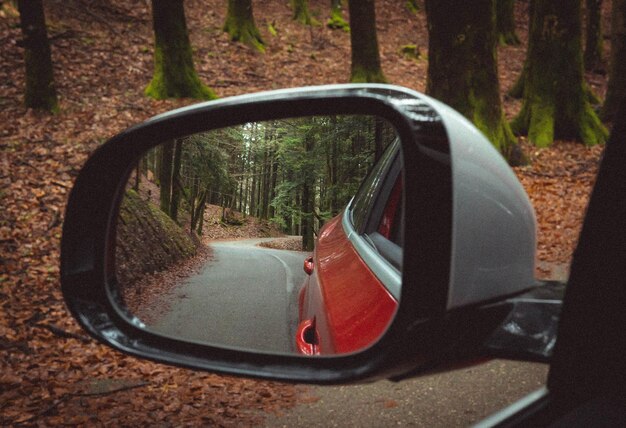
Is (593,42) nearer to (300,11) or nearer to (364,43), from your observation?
(364,43)

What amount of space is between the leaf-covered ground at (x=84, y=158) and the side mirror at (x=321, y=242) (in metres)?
0.29

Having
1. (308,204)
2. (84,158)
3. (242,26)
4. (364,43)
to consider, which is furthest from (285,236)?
(242,26)

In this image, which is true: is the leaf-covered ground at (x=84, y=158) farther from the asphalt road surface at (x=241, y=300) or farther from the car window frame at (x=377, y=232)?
the asphalt road surface at (x=241, y=300)

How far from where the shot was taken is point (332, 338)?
4.97 ft

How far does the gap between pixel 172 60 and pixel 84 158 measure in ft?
14.1

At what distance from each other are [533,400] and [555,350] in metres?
0.10

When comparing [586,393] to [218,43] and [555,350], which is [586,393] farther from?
[218,43]

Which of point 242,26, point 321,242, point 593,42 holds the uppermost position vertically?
point 242,26

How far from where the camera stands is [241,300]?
209 cm

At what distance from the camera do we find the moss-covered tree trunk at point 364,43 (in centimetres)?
1327

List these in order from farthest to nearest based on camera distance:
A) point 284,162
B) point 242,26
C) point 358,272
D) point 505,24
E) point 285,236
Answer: point 505,24 → point 242,26 → point 285,236 → point 358,272 → point 284,162

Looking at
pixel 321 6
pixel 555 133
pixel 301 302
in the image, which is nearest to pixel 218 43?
pixel 321 6

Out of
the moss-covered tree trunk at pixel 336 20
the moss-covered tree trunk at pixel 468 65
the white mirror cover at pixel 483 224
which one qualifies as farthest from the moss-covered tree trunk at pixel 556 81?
the moss-covered tree trunk at pixel 336 20

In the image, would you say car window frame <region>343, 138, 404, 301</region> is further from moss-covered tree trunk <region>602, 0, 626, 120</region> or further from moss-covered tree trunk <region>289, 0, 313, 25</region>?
moss-covered tree trunk <region>289, 0, 313, 25</region>
